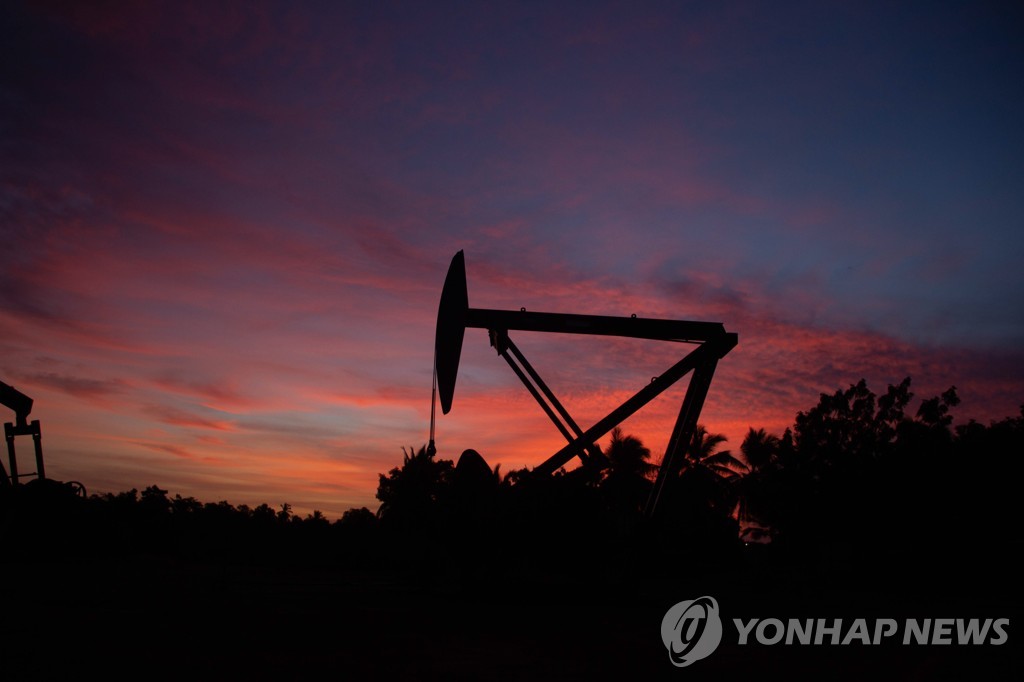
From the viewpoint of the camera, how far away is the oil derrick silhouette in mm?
11875

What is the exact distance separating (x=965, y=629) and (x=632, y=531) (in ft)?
15.9

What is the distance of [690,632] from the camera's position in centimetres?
785

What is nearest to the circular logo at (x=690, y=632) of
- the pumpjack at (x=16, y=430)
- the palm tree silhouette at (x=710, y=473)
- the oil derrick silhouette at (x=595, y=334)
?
the oil derrick silhouette at (x=595, y=334)

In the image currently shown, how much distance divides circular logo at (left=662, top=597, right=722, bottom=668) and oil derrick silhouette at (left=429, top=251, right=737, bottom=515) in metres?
A: 2.10

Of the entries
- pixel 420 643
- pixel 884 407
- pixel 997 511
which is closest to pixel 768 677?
pixel 420 643

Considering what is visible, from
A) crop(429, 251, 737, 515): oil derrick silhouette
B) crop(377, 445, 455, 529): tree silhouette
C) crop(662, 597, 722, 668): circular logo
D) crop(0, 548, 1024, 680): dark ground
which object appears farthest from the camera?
crop(377, 445, 455, 529): tree silhouette

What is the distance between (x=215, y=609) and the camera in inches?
360

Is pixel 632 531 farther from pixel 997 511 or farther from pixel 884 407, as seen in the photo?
pixel 884 407

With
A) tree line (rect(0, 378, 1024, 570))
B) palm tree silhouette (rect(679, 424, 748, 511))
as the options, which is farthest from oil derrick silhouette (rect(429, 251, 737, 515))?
palm tree silhouette (rect(679, 424, 748, 511))

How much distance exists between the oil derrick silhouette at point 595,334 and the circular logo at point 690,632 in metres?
2.10

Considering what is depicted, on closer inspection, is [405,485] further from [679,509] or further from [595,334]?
[595,334]

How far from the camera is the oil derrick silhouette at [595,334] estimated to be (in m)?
11.9

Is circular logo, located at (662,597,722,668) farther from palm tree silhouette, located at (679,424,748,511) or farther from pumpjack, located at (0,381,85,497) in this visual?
palm tree silhouette, located at (679,424,748,511)

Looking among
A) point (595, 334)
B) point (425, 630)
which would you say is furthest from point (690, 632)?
point (595, 334)
